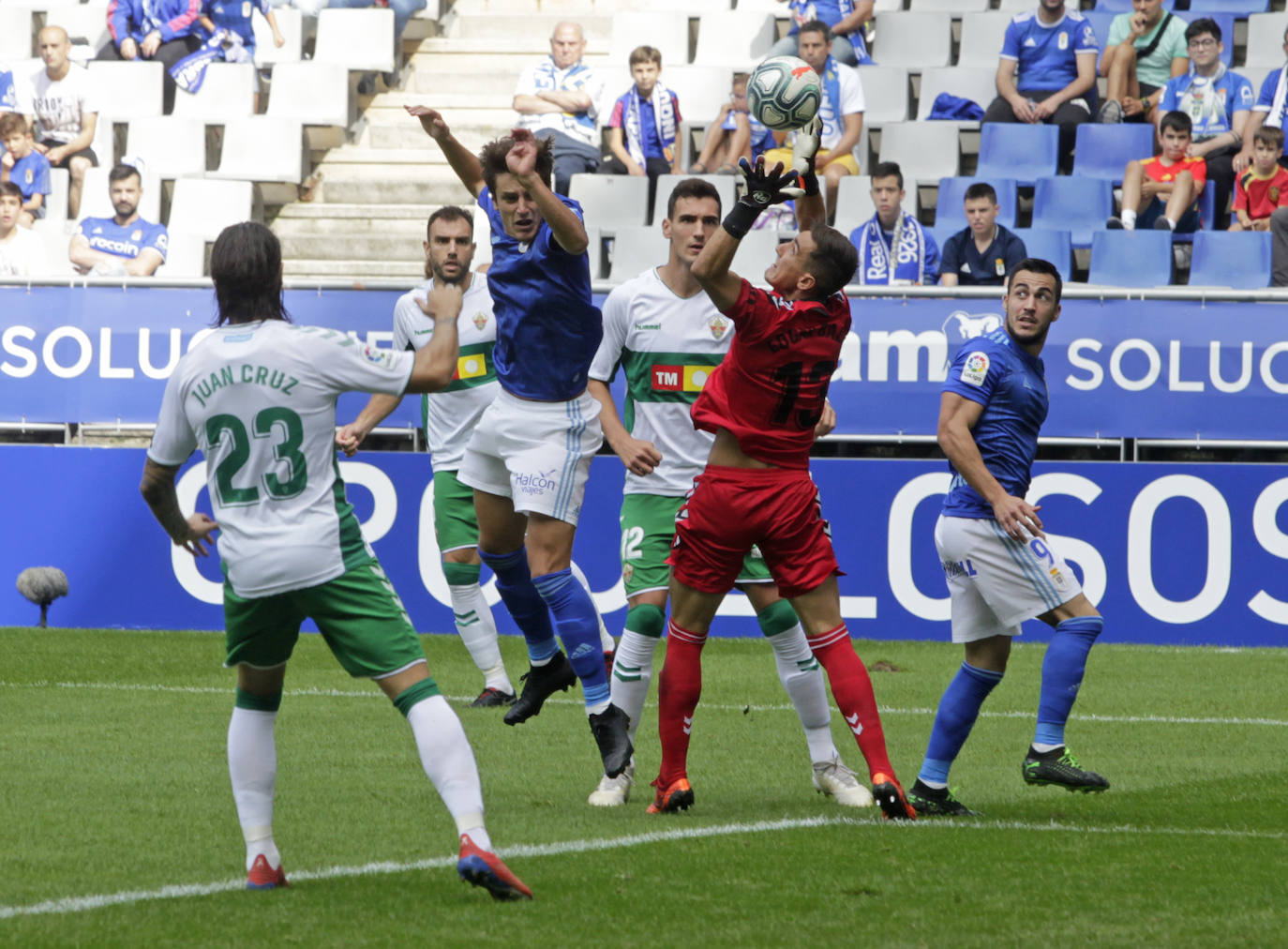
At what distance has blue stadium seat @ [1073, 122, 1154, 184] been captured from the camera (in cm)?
1426

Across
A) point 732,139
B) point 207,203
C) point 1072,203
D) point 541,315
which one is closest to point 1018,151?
point 1072,203

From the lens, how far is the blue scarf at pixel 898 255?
13.0 metres

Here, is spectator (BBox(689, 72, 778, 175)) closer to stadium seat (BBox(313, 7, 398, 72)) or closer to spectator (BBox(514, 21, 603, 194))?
spectator (BBox(514, 21, 603, 194))

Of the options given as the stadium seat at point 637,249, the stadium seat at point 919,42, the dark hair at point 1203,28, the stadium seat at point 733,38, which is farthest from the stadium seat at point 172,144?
the dark hair at point 1203,28

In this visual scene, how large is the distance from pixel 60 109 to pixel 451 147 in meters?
10.9

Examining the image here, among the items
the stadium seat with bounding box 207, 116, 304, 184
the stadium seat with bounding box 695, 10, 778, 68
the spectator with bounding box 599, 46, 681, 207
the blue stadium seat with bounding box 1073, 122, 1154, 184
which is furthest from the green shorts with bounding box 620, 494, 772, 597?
the stadium seat with bounding box 207, 116, 304, 184

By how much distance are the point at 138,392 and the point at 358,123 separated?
6.70 metres

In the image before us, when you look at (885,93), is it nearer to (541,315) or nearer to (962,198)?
(962,198)

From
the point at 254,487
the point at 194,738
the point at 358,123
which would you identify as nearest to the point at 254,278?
the point at 254,487

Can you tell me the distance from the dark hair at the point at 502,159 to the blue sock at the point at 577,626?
1426 mm

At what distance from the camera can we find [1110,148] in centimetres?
1433

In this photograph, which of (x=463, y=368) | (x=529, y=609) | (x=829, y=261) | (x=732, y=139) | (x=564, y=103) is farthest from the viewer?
(x=564, y=103)

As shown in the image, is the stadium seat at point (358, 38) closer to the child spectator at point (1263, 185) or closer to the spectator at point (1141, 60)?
the spectator at point (1141, 60)

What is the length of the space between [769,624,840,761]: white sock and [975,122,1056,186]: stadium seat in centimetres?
899
